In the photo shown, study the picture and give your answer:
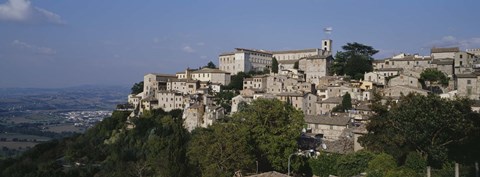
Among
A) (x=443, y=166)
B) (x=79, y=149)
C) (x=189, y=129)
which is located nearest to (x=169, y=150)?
(x=443, y=166)

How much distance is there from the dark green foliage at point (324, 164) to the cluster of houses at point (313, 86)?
627cm

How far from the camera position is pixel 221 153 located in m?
29.2

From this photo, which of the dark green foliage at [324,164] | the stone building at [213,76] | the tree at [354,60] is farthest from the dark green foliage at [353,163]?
the stone building at [213,76]

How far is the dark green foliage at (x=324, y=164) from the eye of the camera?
104 ft

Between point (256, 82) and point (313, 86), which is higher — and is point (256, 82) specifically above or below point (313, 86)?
above

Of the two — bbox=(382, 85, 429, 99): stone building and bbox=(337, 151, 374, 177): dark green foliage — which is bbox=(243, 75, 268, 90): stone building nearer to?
bbox=(382, 85, 429, 99): stone building

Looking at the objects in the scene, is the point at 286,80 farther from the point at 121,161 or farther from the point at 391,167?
the point at 391,167

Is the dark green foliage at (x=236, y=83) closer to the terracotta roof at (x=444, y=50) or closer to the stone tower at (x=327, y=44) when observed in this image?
the stone tower at (x=327, y=44)

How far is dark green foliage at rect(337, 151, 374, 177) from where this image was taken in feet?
96.4

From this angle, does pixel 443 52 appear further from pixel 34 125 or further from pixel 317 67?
pixel 34 125

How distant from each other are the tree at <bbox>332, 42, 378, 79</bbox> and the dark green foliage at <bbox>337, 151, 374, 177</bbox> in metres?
35.9

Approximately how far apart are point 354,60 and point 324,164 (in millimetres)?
38358

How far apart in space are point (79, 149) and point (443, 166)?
56.7 m

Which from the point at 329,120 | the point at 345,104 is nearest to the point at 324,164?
the point at 329,120
